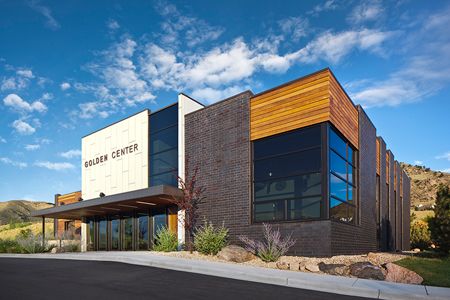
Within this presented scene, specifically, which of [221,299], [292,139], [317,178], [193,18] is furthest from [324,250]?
[193,18]

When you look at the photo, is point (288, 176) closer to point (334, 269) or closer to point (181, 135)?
point (334, 269)

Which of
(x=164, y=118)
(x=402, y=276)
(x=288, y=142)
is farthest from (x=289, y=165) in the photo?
(x=164, y=118)

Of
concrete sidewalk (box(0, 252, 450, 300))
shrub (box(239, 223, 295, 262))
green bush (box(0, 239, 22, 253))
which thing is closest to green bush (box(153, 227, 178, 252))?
shrub (box(239, 223, 295, 262))

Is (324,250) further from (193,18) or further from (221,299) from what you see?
(193,18)

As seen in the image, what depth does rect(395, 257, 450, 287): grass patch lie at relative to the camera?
9956 millimetres

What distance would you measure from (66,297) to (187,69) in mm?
11325

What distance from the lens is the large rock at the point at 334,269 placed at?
11.1 meters

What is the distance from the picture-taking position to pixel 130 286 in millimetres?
9195

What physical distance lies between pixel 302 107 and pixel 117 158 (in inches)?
508

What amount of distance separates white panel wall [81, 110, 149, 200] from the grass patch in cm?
1344

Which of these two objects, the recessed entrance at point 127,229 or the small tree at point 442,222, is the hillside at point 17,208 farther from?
the small tree at point 442,222

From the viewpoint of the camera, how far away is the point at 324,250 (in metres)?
13.4

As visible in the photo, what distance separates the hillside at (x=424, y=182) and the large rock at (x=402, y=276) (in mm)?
49722

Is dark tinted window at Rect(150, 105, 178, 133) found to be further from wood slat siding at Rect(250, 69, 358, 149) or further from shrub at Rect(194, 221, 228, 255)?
shrub at Rect(194, 221, 228, 255)
